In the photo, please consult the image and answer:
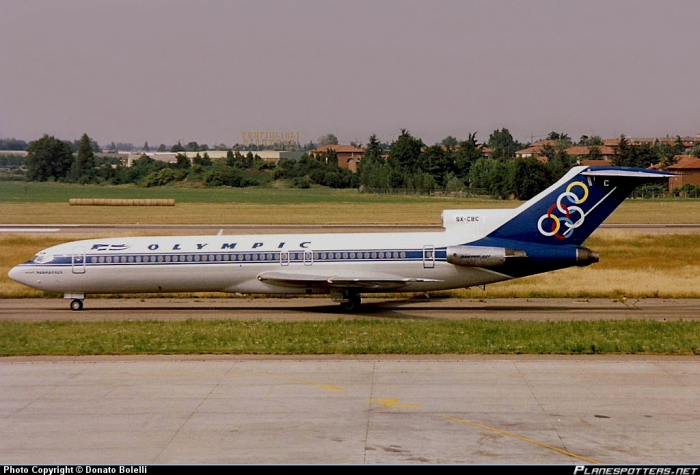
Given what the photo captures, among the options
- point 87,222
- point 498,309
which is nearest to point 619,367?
point 498,309

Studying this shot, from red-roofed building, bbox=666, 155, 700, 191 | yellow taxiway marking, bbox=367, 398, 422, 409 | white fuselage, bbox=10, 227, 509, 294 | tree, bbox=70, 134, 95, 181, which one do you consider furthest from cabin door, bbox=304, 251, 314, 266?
tree, bbox=70, 134, 95, 181

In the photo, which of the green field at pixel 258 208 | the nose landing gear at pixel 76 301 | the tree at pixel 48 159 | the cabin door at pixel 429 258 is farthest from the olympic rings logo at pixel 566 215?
the tree at pixel 48 159

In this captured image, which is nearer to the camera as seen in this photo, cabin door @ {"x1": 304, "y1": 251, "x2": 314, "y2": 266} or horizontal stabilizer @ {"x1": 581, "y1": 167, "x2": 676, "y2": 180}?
horizontal stabilizer @ {"x1": 581, "y1": 167, "x2": 676, "y2": 180}

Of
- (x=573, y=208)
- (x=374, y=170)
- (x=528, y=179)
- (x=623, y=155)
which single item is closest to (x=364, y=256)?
(x=573, y=208)

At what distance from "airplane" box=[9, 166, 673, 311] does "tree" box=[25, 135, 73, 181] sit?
82.6 metres

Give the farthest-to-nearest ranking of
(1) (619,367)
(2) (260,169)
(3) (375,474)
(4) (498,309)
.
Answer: (2) (260,169), (4) (498,309), (1) (619,367), (3) (375,474)

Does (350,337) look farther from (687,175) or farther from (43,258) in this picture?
(687,175)

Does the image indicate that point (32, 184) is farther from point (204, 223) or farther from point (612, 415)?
point (612, 415)

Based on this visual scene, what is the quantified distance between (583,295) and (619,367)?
16988mm

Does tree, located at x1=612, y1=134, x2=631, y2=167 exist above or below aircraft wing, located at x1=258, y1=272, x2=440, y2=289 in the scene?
above

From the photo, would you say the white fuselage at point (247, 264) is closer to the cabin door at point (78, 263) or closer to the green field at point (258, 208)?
the cabin door at point (78, 263)

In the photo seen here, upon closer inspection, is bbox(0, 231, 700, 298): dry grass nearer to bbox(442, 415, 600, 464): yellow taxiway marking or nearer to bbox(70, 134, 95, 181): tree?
bbox(442, 415, 600, 464): yellow taxiway marking

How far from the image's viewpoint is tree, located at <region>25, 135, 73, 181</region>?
116188 mm

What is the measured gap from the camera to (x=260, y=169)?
6678 inches
